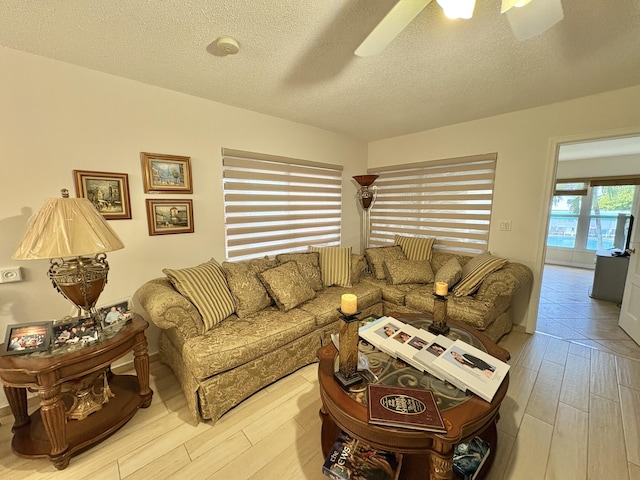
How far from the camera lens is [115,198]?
2.06 m

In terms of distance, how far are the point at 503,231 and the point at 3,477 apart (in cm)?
435

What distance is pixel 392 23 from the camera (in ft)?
3.75

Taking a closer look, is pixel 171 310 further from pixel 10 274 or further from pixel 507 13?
pixel 507 13

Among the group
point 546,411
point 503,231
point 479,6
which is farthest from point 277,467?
point 503,231

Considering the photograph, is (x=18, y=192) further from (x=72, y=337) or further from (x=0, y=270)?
(x=72, y=337)

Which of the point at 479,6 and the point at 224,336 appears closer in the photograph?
the point at 479,6

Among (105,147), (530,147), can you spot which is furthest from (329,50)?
(530,147)

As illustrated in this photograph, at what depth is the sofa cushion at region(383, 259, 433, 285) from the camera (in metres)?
3.07

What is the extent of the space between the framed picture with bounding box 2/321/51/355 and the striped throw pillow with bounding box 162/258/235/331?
2.35 ft

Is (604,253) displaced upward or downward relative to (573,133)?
downward

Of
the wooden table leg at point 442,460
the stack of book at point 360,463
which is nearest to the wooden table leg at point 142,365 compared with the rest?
the stack of book at point 360,463

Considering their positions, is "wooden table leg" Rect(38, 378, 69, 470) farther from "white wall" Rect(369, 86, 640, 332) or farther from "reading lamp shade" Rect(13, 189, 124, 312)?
"white wall" Rect(369, 86, 640, 332)

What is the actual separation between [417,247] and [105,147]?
11.2 ft

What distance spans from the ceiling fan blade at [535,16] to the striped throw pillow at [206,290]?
237cm
